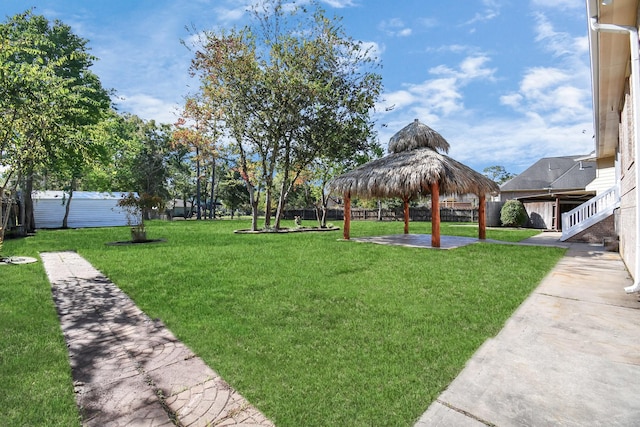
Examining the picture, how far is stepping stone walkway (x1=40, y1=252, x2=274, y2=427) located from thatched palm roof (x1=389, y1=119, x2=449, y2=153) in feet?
32.6

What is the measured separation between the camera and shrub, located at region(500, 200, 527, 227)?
18.4 m

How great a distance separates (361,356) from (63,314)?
12.3 feet

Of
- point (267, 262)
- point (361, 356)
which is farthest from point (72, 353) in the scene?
point (267, 262)

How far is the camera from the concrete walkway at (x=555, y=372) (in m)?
1.76

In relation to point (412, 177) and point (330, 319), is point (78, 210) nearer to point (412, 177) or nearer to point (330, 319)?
point (412, 177)

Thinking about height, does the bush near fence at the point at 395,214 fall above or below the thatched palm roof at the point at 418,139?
below

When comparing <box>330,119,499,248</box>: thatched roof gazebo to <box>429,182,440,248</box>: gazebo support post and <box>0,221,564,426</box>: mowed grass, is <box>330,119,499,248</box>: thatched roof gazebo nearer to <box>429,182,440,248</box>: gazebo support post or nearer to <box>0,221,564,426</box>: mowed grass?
<box>429,182,440,248</box>: gazebo support post

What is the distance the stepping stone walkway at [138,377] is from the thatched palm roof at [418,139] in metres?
9.92

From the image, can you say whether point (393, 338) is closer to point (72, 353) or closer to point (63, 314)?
point (72, 353)

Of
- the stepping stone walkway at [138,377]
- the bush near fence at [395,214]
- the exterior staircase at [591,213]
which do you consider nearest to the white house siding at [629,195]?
the exterior staircase at [591,213]

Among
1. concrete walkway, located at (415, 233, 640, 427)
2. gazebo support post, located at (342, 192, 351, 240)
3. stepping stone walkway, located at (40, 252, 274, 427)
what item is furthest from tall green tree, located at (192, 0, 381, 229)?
concrete walkway, located at (415, 233, 640, 427)

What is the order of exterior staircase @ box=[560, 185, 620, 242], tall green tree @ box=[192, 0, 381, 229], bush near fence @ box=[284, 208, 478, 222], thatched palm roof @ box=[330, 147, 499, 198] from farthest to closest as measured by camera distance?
bush near fence @ box=[284, 208, 478, 222], tall green tree @ box=[192, 0, 381, 229], exterior staircase @ box=[560, 185, 620, 242], thatched palm roof @ box=[330, 147, 499, 198]

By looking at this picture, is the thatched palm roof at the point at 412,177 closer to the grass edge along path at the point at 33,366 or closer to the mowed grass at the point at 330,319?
the mowed grass at the point at 330,319

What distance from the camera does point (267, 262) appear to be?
6711 millimetres
